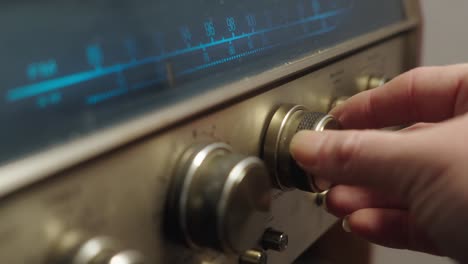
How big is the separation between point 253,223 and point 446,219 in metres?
0.12

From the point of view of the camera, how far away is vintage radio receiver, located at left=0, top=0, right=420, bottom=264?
9.6 inches

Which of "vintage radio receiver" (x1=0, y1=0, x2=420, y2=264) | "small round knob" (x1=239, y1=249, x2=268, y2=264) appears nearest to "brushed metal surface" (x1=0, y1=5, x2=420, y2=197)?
"vintage radio receiver" (x1=0, y1=0, x2=420, y2=264)

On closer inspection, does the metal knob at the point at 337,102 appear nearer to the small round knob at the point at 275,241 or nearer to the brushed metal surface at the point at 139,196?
the brushed metal surface at the point at 139,196

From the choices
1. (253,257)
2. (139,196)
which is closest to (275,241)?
(253,257)

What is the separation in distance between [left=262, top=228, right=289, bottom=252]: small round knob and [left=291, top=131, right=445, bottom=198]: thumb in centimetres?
5

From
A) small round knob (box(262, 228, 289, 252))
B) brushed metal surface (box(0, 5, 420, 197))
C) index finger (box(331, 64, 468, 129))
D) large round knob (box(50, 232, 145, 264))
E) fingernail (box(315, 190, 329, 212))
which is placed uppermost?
brushed metal surface (box(0, 5, 420, 197))

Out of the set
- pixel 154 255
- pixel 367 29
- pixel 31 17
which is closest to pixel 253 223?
pixel 154 255

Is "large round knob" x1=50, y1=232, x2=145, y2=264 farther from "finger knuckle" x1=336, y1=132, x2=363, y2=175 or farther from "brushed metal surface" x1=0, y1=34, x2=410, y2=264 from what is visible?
"finger knuckle" x1=336, y1=132, x2=363, y2=175

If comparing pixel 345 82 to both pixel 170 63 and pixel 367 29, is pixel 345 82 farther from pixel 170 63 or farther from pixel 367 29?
pixel 170 63

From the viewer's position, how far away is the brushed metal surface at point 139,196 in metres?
0.24

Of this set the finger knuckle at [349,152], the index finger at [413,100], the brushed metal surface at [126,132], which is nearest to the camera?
the brushed metal surface at [126,132]

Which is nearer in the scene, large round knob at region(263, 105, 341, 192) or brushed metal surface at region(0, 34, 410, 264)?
brushed metal surface at region(0, 34, 410, 264)

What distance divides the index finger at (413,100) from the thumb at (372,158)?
0.13 metres

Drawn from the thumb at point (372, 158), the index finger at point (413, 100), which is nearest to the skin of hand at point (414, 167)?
the thumb at point (372, 158)
